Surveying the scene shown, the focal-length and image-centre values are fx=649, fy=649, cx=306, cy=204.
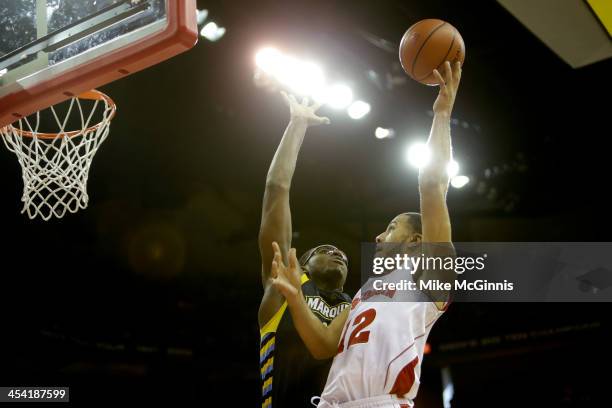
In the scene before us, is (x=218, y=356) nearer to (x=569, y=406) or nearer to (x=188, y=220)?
(x=188, y=220)

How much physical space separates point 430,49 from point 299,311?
128 cm

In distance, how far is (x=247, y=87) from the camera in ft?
24.8

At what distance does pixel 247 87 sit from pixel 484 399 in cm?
511

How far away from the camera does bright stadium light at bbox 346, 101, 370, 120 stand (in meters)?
7.37

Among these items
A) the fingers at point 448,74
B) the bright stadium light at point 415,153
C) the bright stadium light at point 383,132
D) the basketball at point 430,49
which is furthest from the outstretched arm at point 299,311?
the bright stadium light at point 383,132

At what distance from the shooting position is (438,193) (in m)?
2.31

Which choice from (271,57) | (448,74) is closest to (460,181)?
(271,57)

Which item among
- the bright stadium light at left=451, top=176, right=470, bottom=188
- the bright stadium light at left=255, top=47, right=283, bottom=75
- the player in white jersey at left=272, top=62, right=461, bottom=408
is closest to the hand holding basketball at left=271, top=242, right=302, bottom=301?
the player in white jersey at left=272, top=62, right=461, bottom=408

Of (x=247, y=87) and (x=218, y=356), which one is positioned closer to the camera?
(x=247, y=87)

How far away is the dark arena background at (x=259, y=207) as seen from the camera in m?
6.81

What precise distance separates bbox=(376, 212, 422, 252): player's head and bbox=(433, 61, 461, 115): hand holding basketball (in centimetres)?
44

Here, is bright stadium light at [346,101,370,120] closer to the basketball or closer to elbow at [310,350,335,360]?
the basketball

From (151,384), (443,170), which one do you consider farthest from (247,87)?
(443,170)

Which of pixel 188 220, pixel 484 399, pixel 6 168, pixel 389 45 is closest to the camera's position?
pixel 389 45
